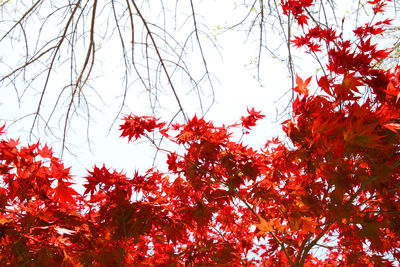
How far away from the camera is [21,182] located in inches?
62.7

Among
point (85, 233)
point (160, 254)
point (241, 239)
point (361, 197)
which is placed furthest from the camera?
point (241, 239)

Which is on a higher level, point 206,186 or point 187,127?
point 187,127

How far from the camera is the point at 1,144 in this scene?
1.60 m

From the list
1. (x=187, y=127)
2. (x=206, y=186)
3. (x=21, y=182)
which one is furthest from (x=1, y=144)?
(x=206, y=186)

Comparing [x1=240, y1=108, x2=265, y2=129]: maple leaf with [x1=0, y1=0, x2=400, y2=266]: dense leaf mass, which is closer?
[x1=0, y1=0, x2=400, y2=266]: dense leaf mass

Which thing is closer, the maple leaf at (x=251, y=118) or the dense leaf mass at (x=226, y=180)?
the dense leaf mass at (x=226, y=180)

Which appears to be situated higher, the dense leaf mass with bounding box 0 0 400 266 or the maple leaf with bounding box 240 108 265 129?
the maple leaf with bounding box 240 108 265 129

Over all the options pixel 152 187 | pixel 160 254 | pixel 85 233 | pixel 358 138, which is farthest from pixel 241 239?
pixel 358 138

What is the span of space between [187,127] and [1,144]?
0.98 meters

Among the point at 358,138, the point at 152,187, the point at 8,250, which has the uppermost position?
the point at 152,187

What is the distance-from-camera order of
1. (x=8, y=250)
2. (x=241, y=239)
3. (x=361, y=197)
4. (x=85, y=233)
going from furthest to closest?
(x=241, y=239) → (x=361, y=197) → (x=85, y=233) → (x=8, y=250)

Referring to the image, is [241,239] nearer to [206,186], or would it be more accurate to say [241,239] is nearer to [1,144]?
[206,186]

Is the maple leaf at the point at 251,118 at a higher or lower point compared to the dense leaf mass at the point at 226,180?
higher

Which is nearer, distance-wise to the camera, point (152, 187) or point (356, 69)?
point (356, 69)
